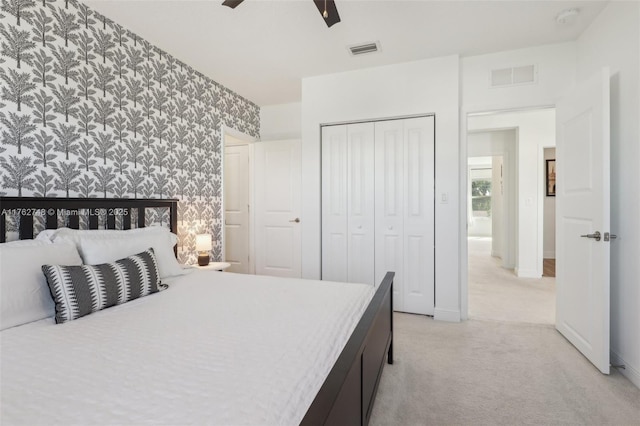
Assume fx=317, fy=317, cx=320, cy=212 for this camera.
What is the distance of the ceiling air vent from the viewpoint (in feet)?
9.41

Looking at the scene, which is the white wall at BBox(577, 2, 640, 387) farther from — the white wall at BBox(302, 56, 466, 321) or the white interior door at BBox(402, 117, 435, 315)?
the white interior door at BBox(402, 117, 435, 315)

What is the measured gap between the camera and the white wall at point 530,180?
4871mm

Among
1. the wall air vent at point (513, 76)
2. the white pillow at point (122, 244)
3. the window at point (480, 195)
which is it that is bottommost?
the white pillow at point (122, 244)

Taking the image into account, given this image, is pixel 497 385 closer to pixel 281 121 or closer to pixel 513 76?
pixel 513 76

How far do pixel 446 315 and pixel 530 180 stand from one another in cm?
318

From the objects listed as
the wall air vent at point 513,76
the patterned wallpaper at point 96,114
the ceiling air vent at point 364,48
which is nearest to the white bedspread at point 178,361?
the patterned wallpaper at point 96,114

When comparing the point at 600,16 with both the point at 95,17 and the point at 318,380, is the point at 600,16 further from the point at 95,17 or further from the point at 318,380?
the point at 95,17

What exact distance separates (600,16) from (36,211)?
13.7 feet

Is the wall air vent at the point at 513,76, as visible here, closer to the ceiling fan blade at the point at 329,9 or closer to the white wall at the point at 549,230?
the ceiling fan blade at the point at 329,9

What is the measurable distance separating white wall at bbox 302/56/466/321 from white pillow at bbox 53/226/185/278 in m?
1.63

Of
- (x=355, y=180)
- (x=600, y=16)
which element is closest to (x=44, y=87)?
(x=355, y=180)

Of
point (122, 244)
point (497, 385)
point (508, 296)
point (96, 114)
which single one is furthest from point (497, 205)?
point (96, 114)

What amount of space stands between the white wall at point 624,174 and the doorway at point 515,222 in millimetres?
956

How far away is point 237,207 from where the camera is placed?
4711 mm
